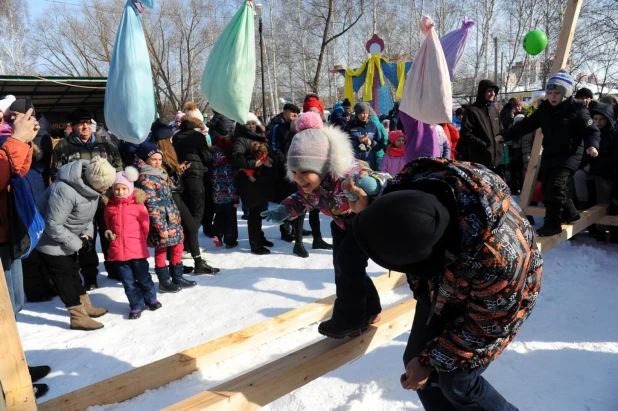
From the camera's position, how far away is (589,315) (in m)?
3.27

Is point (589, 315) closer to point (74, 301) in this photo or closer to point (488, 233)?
point (488, 233)

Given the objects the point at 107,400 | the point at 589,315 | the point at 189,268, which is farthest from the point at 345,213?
the point at 189,268

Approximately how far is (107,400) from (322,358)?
4.02 ft

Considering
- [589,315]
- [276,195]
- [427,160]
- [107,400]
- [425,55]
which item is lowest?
[589,315]

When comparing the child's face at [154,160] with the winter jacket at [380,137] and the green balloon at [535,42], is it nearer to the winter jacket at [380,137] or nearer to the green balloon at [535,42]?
the winter jacket at [380,137]

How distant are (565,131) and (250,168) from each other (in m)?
3.45

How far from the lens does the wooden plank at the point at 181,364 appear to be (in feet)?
7.18

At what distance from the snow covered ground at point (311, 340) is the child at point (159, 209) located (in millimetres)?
403

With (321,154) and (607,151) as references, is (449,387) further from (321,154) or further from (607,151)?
(607,151)

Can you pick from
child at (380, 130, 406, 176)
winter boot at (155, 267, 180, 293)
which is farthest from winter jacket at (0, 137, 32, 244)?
child at (380, 130, 406, 176)

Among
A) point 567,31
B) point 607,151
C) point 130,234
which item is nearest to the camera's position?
point 130,234

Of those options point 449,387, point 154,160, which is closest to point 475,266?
point 449,387

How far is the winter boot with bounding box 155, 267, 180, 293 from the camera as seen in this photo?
4.05 metres

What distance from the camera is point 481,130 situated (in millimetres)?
5332
